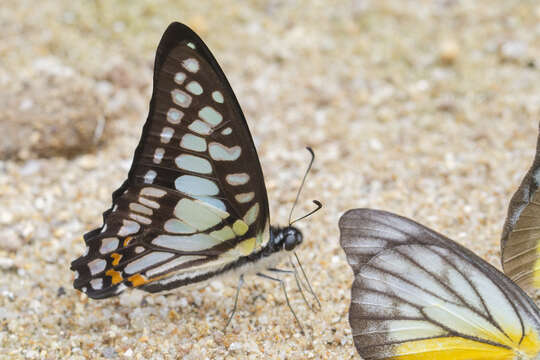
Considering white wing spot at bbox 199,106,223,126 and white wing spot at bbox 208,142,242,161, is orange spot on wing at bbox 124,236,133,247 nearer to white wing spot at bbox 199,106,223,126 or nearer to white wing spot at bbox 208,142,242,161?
white wing spot at bbox 208,142,242,161

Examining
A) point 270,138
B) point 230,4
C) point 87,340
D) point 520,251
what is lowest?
point 87,340

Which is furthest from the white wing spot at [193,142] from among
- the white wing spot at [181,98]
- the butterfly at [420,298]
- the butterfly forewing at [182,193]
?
the butterfly at [420,298]

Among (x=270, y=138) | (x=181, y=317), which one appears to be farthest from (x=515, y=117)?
(x=181, y=317)

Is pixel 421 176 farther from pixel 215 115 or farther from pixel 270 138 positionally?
pixel 215 115

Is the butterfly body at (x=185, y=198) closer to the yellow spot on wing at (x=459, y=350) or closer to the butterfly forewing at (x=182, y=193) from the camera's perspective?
the butterfly forewing at (x=182, y=193)

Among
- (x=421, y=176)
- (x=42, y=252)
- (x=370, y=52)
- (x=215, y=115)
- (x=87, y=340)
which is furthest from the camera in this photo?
(x=370, y=52)

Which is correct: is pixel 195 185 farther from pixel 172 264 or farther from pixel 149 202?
pixel 172 264
